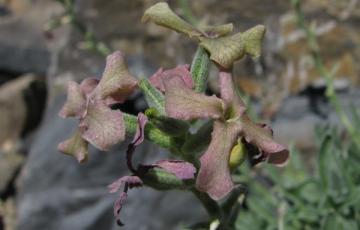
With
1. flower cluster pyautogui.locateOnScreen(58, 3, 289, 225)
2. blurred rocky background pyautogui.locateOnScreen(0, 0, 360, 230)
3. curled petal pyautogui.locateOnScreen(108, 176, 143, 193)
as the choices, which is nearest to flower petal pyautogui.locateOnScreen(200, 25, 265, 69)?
flower cluster pyautogui.locateOnScreen(58, 3, 289, 225)

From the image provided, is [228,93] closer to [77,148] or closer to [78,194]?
[77,148]

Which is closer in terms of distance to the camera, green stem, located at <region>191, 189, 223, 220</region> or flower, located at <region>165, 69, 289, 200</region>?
flower, located at <region>165, 69, 289, 200</region>

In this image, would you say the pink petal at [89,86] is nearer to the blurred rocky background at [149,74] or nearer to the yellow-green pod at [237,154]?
the yellow-green pod at [237,154]

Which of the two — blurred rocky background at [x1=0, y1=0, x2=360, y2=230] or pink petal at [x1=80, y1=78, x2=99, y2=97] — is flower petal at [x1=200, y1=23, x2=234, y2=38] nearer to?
pink petal at [x1=80, y1=78, x2=99, y2=97]

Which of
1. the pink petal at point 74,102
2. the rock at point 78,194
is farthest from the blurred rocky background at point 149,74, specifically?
the pink petal at point 74,102

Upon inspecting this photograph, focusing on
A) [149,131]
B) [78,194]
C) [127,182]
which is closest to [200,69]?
[149,131]

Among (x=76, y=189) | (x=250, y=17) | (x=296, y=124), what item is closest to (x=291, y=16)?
(x=250, y=17)
